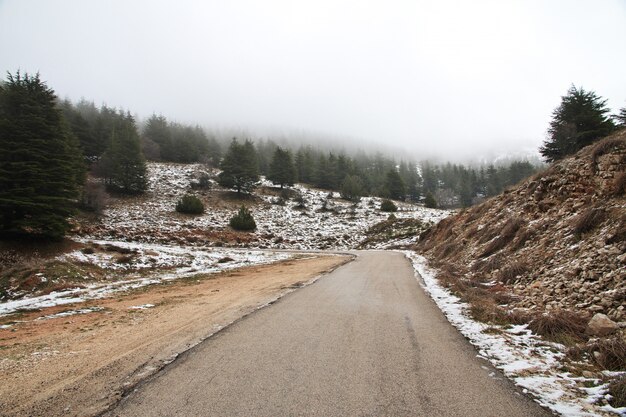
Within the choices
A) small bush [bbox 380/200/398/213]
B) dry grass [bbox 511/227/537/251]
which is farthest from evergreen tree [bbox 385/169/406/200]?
dry grass [bbox 511/227/537/251]

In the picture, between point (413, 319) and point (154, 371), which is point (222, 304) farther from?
point (413, 319)

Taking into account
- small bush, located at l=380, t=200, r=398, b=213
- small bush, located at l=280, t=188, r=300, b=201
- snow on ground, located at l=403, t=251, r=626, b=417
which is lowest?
snow on ground, located at l=403, t=251, r=626, b=417

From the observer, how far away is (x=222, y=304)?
26.6 ft

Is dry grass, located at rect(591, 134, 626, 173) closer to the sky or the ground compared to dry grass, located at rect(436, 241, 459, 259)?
closer to the sky

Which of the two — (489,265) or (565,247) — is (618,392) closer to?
(565,247)

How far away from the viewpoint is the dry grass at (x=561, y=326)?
5.08 m

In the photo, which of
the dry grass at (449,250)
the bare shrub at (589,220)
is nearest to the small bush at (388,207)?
the dry grass at (449,250)

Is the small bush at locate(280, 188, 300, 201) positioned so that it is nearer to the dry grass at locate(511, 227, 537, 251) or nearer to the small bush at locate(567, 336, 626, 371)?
the dry grass at locate(511, 227, 537, 251)

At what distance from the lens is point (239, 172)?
54.6 m

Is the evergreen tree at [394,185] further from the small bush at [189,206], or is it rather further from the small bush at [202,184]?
the small bush at [189,206]

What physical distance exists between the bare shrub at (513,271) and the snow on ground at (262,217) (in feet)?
91.2

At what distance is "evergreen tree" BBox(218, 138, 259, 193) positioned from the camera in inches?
2151

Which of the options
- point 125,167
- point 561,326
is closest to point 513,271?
point 561,326

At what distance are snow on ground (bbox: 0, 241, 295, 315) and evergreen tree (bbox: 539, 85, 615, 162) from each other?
26819 millimetres
